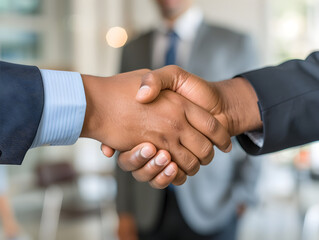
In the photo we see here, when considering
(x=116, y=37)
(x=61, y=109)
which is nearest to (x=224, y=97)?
(x=61, y=109)

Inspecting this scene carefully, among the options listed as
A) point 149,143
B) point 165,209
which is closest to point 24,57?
point 165,209

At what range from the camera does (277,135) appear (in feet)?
4.10

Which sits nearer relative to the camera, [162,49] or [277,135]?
[277,135]

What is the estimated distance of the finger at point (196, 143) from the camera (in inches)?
51.8

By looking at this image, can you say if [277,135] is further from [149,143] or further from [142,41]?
[142,41]

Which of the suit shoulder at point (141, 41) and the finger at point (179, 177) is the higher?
the finger at point (179, 177)

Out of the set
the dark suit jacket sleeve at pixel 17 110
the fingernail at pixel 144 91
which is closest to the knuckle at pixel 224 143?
the fingernail at pixel 144 91

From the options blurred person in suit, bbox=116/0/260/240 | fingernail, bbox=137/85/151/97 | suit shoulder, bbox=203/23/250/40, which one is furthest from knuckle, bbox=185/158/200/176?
suit shoulder, bbox=203/23/250/40

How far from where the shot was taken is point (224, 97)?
133 centimetres

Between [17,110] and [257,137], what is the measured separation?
1.97 ft

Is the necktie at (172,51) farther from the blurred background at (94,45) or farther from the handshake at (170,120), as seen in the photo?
the blurred background at (94,45)

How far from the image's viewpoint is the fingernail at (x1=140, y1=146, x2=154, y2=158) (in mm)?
1277

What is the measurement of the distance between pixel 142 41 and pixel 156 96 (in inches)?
41.1

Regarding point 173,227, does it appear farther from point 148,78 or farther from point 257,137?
point 148,78
